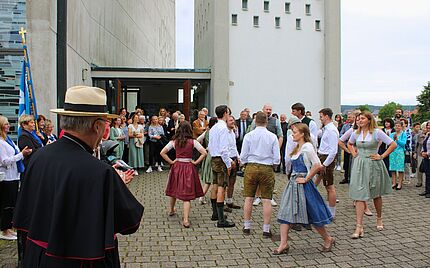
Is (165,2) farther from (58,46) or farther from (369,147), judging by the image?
(369,147)

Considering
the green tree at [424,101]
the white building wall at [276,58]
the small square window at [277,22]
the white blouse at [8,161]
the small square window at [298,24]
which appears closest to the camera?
the white blouse at [8,161]

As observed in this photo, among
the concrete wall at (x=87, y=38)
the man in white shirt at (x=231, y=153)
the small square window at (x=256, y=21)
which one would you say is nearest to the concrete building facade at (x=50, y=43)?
the concrete wall at (x=87, y=38)

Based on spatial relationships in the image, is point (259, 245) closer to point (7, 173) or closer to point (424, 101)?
point (7, 173)

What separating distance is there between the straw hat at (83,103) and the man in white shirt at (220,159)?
15.9 ft

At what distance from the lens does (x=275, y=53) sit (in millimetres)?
18781

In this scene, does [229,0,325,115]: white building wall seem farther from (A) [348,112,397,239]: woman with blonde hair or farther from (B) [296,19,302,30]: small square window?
(A) [348,112,397,239]: woman with blonde hair

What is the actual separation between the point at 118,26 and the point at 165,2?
31216 mm

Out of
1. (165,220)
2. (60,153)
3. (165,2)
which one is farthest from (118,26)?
(165,2)

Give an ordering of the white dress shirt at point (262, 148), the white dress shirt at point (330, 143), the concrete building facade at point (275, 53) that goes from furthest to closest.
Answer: the concrete building facade at point (275, 53) < the white dress shirt at point (330, 143) < the white dress shirt at point (262, 148)

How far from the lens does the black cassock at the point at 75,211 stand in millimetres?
2453

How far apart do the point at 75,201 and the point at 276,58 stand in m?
17.1

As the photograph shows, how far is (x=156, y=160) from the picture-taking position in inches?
598

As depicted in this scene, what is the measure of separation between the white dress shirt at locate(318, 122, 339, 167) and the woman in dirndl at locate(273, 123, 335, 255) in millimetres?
1656

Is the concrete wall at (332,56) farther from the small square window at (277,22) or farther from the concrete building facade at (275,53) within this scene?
the small square window at (277,22)
